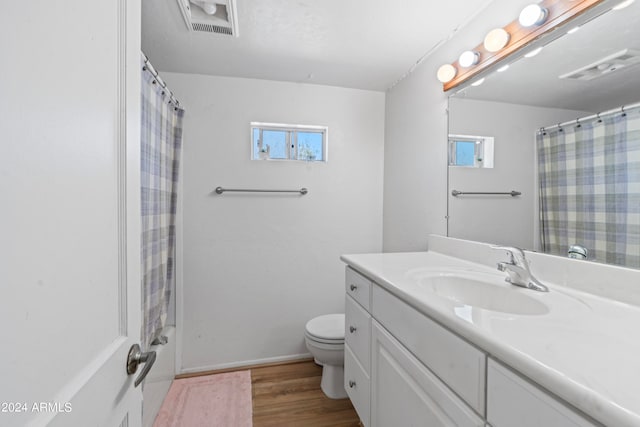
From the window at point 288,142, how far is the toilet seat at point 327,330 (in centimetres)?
119

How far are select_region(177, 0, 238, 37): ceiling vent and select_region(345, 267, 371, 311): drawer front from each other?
1.42 m

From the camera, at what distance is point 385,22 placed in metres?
1.43

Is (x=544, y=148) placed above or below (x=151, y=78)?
below

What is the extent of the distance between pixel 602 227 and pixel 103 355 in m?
1.43

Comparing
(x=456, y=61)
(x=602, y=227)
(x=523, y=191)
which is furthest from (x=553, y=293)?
(x=456, y=61)

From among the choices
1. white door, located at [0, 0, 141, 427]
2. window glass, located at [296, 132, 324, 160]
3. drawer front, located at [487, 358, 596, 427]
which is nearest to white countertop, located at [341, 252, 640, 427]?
drawer front, located at [487, 358, 596, 427]

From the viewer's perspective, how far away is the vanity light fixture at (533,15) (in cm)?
104

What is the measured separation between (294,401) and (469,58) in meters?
2.15

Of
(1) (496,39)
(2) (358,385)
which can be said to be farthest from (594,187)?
(2) (358,385)

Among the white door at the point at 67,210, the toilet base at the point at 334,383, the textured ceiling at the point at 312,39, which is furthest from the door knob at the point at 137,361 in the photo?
the textured ceiling at the point at 312,39

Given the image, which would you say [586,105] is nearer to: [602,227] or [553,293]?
[602,227]

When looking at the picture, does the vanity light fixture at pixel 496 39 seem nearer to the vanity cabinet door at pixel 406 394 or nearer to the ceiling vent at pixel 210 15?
the ceiling vent at pixel 210 15

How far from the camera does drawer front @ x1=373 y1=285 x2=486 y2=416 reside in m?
0.64

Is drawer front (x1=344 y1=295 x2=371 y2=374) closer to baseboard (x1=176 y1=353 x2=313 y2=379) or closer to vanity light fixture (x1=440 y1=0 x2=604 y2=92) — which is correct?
baseboard (x1=176 y1=353 x2=313 y2=379)
